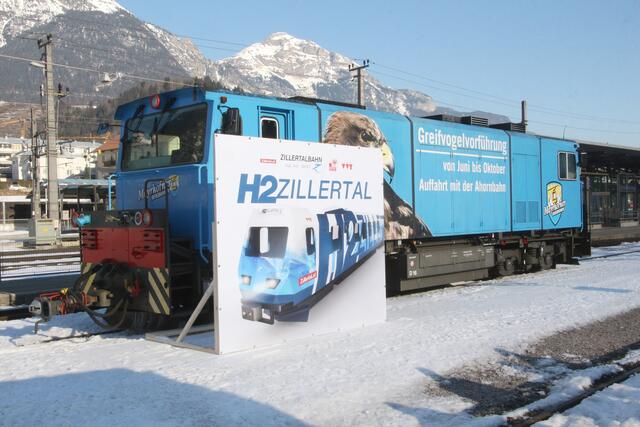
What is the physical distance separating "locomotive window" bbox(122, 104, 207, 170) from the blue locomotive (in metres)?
0.02

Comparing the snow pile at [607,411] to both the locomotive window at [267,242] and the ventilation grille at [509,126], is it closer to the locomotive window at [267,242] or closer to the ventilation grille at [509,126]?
the locomotive window at [267,242]

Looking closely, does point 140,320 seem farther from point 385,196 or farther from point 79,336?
point 385,196

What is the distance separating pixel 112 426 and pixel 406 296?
7600mm

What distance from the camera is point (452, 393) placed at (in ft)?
17.5

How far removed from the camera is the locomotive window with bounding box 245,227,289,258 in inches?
267

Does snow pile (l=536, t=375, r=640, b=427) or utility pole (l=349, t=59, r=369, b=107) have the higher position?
utility pole (l=349, t=59, r=369, b=107)

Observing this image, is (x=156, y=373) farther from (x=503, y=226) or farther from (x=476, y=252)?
(x=503, y=226)

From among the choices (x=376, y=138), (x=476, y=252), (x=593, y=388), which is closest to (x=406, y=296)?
(x=476, y=252)

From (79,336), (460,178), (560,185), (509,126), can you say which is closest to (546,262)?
(560,185)

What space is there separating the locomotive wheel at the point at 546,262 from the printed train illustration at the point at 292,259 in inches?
339

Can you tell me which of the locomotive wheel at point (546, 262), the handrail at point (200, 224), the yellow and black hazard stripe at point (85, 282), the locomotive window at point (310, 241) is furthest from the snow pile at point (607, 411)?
the locomotive wheel at point (546, 262)

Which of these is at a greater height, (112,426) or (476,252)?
(476,252)

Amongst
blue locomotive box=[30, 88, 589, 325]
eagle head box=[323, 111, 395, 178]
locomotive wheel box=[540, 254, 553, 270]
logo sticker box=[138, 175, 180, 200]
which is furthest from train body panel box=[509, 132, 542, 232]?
logo sticker box=[138, 175, 180, 200]

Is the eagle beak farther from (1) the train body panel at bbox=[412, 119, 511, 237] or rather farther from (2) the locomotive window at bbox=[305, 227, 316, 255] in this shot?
(2) the locomotive window at bbox=[305, 227, 316, 255]
